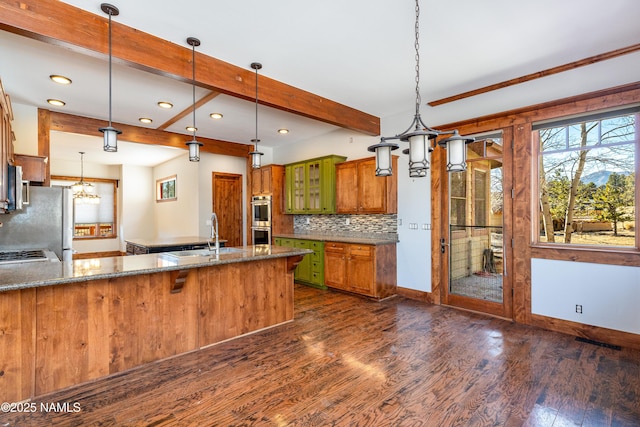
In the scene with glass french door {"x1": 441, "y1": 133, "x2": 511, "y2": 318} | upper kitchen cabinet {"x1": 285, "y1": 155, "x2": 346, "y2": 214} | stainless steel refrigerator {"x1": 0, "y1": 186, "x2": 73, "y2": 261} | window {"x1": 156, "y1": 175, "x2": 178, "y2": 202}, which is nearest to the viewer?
stainless steel refrigerator {"x1": 0, "y1": 186, "x2": 73, "y2": 261}

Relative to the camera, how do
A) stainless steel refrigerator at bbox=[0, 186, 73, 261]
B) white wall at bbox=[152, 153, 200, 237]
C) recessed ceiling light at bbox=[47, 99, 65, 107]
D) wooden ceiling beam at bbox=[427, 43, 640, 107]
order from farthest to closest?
white wall at bbox=[152, 153, 200, 237] < recessed ceiling light at bbox=[47, 99, 65, 107] < stainless steel refrigerator at bbox=[0, 186, 73, 261] < wooden ceiling beam at bbox=[427, 43, 640, 107]

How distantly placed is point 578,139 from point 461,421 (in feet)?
10.6

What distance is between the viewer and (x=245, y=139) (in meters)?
6.57

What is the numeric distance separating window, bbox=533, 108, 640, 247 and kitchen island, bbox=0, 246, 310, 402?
9.99ft

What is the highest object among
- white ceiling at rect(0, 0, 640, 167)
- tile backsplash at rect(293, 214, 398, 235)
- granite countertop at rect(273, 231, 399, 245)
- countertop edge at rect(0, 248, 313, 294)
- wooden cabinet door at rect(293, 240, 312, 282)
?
white ceiling at rect(0, 0, 640, 167)

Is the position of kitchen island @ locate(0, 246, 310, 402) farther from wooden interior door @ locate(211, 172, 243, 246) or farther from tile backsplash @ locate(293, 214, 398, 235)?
wooden interior door @ locate(211, 172, 243, 246)

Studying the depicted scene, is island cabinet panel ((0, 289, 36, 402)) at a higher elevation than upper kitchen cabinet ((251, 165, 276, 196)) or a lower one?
lower

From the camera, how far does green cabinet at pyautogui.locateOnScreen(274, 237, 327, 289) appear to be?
215 inches

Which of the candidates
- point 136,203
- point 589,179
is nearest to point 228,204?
point 136,203

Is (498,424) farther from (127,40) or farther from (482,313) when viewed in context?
(127,40)

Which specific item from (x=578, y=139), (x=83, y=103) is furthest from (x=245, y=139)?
(x=578, y=139)

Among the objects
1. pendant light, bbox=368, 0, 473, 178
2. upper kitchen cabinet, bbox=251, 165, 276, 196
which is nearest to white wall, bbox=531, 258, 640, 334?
pendant light, bbox=368, 0, 473, 178

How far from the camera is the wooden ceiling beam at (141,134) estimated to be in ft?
15.7

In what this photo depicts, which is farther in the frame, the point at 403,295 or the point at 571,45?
the point at 403,295
